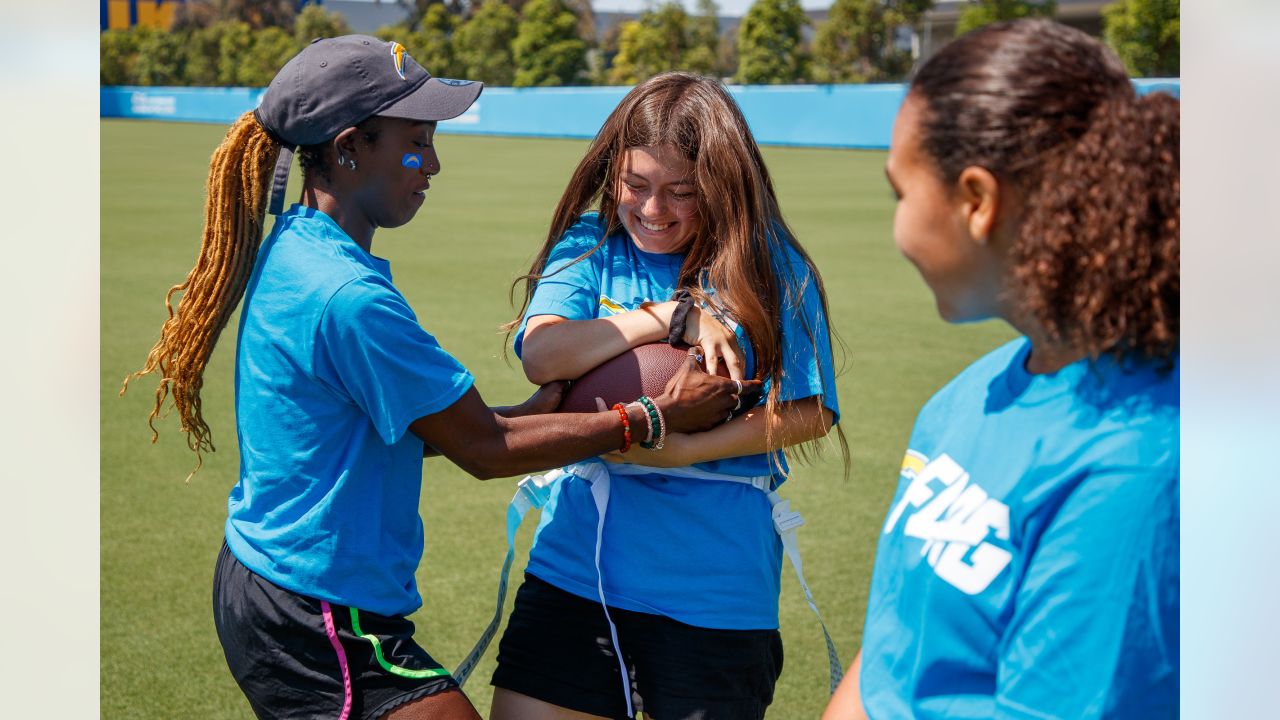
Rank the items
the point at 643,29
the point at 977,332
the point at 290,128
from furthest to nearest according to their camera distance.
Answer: the point at 643,29, the point at 977,332, the point at 290,128

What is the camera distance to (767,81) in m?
43.5

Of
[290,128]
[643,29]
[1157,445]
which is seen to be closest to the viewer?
[1157,445]

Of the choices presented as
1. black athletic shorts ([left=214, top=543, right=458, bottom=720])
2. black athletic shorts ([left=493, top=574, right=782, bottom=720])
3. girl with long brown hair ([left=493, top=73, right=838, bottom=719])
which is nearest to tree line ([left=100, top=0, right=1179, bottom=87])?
girl with long brown hair ([left=493, top=73, right=838, bottom=719])

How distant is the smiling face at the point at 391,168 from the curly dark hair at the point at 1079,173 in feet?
4.61

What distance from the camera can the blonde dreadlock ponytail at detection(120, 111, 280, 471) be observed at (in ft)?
8.66

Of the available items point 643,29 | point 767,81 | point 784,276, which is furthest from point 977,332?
point 643,29

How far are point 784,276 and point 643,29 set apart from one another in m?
48.6

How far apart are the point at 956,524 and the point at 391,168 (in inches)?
61.0

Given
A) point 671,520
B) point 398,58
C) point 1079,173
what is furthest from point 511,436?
point 1079,173

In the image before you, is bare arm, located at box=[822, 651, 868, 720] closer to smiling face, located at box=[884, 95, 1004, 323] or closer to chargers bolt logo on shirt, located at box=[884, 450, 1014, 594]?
chargers bolt logo on shirt, located at box=[884, 450, 1014, 594]

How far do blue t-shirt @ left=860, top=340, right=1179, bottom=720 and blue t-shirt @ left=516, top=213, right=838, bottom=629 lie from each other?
1.08 metres
